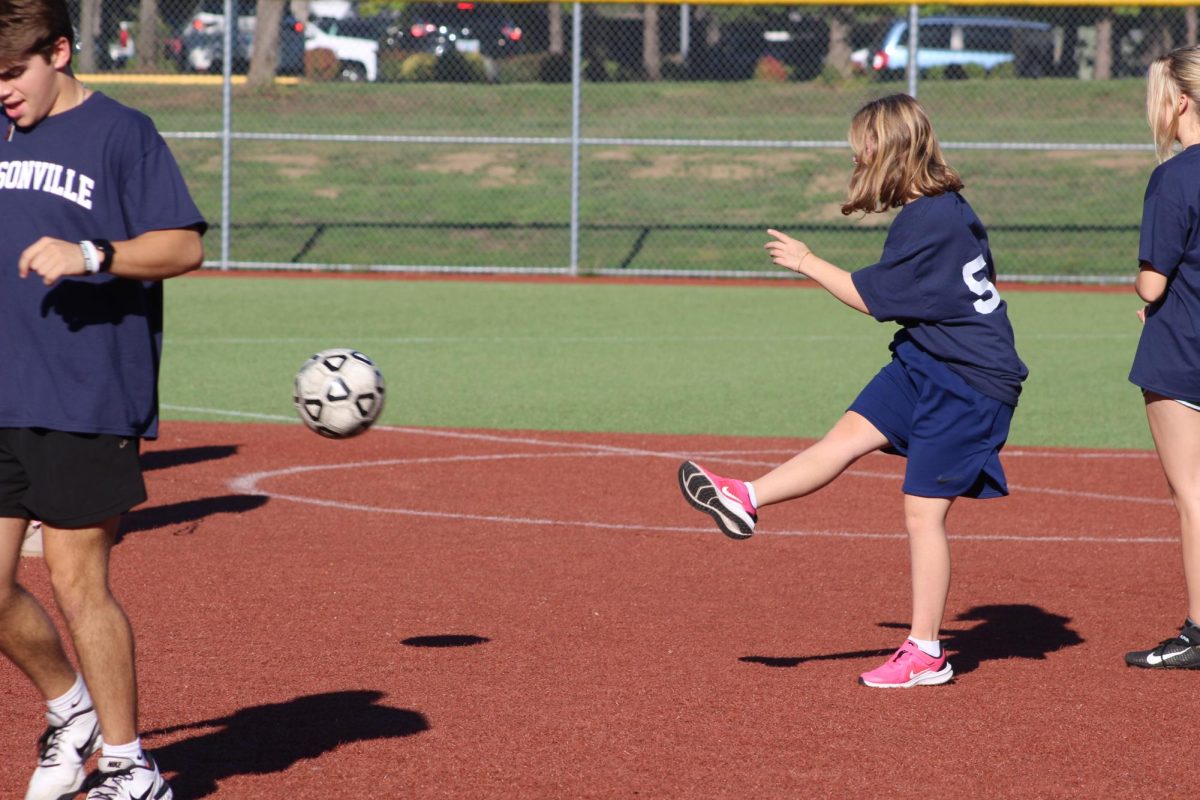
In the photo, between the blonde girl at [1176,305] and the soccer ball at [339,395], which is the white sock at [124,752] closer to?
the soccer ball at [339,395]

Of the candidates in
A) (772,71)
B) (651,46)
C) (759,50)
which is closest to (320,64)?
(651,46)

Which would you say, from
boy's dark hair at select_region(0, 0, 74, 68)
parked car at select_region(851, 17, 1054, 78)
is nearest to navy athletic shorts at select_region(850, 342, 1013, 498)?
boy's dark hair at select_region(0, 0, 74, 68)

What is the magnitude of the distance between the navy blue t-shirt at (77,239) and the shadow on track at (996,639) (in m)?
2.78

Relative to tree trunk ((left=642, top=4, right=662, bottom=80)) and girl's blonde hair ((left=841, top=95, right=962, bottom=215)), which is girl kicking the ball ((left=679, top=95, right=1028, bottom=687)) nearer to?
girl's blonde hair ((left=841, top=95, right=962, bottom=215))

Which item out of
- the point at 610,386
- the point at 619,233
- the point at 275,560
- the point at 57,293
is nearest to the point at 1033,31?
the point at 619,233

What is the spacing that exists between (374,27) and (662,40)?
22.0 ft

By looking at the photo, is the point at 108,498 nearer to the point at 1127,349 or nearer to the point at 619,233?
the point at 1127,349

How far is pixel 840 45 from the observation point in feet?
115

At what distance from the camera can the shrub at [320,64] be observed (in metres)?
31.2

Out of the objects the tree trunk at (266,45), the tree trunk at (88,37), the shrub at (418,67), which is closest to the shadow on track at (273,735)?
the tree trunk at (88,37)

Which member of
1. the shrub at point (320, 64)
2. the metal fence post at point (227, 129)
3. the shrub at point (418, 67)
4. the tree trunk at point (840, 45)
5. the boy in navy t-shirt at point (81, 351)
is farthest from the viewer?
the tree trunk at point (840, 45)

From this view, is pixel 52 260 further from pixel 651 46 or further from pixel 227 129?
pixel 651 46

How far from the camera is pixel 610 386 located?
13.8 meters

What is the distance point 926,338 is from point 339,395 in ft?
6.89
